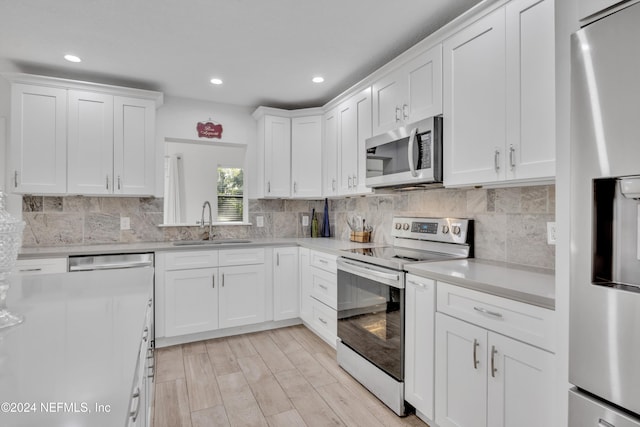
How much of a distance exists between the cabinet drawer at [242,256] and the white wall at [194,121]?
918mm

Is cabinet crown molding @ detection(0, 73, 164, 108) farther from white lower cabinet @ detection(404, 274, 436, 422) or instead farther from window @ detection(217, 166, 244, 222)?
white lower cabinet @ detection(404, 274, 436, 422)

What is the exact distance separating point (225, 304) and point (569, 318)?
287 cm

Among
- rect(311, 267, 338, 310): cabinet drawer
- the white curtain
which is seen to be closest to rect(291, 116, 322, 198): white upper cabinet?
rect(311, 267, 338, 310): cabinet drawer

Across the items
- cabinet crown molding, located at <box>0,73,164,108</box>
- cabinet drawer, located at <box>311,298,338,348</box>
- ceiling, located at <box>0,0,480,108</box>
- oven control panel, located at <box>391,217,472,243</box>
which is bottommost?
cabinet drawer, located at <box>311,298,338,348</box>

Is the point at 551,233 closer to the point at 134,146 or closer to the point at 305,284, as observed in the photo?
the point at 305,284

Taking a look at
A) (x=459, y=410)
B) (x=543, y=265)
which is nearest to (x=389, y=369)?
(x=459, y=410)

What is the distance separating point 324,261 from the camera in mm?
3072

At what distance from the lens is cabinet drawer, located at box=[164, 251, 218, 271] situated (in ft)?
10.1

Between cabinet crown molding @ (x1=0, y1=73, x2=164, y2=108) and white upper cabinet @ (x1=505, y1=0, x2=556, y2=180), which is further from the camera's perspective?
cabinet crown molding @ (x1=0, y1=73, x2=164, y2=108)

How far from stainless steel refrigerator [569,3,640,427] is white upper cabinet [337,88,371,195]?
1.92 meters

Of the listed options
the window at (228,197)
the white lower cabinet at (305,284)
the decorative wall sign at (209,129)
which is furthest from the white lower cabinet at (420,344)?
the window at (228,197)

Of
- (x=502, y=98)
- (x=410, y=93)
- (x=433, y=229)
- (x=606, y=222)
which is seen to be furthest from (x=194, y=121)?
(x=606, y=222)

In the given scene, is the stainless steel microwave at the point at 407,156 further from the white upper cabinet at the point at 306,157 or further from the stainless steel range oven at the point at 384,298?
the white upper cabinet at the point at 306,157

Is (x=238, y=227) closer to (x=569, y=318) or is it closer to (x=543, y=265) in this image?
(x=543, y=265)
